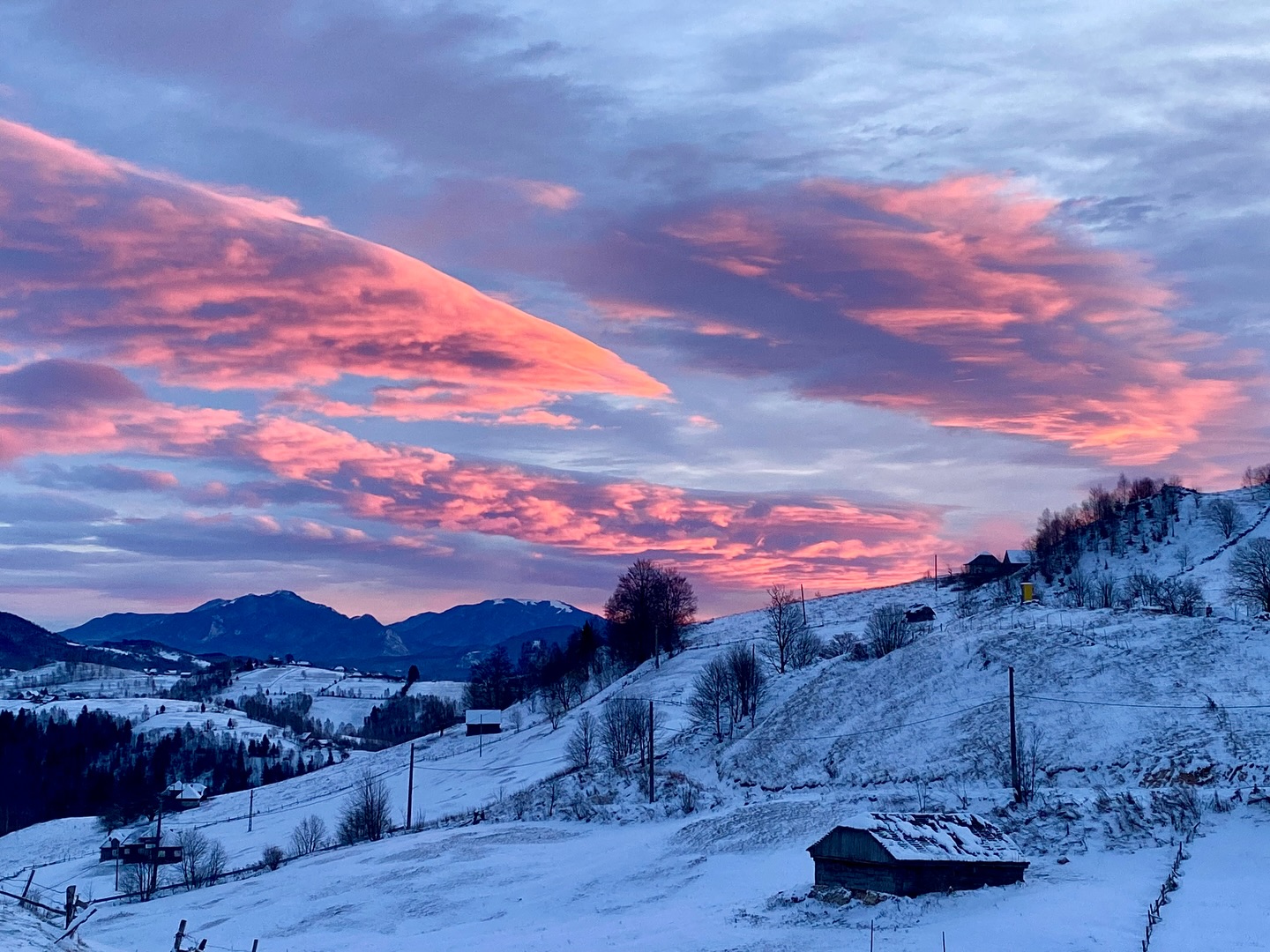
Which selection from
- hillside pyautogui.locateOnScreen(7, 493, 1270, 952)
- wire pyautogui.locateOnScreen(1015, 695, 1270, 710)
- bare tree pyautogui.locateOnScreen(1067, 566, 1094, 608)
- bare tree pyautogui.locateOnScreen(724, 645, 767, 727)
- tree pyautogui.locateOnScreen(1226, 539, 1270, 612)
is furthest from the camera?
bare tree pyautogui.locateOnScreen(1067, 566, 1094, 608)

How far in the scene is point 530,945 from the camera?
139 ft

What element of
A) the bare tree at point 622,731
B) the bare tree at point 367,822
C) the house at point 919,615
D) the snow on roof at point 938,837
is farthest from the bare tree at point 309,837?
the house at point 919,615

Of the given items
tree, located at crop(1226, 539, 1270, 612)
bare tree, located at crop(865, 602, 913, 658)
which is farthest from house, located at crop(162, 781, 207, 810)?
tree, located at crop(1226, 539, 1270, 612)

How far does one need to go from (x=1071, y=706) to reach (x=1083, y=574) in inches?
2827

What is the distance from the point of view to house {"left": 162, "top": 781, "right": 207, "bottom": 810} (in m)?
145

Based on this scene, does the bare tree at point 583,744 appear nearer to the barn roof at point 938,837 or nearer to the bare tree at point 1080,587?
the bare tree at point 1080,587

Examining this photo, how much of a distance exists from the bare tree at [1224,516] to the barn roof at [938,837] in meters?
110

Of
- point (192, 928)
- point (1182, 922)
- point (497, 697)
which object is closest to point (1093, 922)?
point (1182, 922)

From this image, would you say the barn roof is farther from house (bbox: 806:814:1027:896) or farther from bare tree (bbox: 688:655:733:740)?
bare tree (bbox: 688:655:733:740)

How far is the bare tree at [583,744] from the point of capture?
9731 centimetres

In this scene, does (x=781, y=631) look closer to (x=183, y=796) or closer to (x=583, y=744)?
(x=583, y=744)

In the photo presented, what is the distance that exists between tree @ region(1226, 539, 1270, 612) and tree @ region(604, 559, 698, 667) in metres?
64.4

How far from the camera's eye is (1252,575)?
105312 mm

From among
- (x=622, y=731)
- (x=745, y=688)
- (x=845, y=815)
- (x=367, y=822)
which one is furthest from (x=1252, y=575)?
(x=367, y=822)
